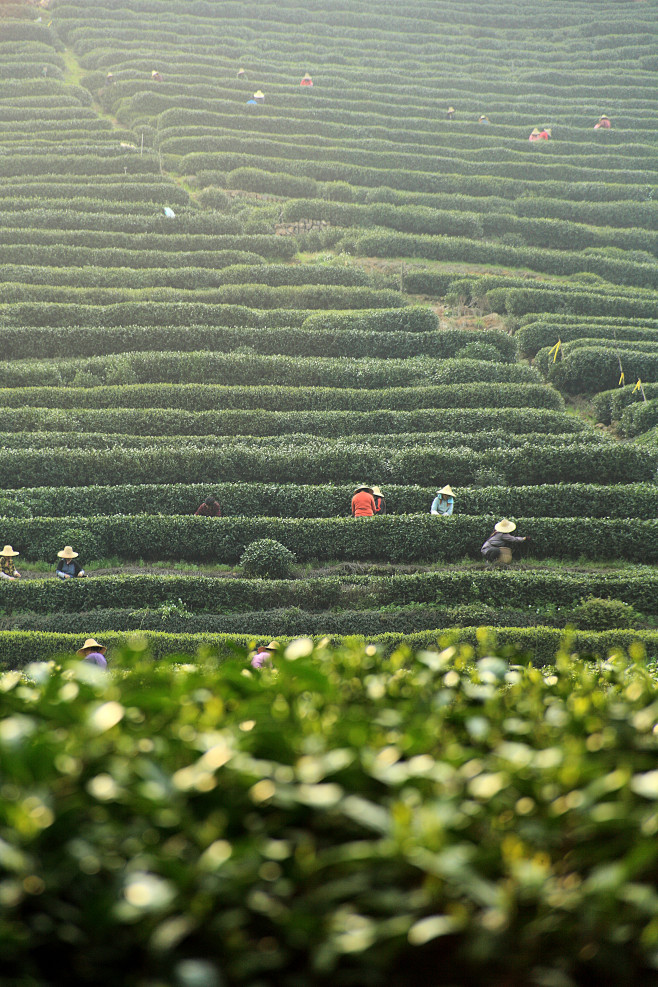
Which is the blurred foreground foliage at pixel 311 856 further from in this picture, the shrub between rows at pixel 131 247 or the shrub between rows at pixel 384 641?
the shrub between rows at pixel 131 247

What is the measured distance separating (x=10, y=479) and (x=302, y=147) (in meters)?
30.0

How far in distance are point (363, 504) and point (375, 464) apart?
2632 millimetres

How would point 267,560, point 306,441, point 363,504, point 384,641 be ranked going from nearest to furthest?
point 384,641
point 267,560
point 363,504
point 306,441

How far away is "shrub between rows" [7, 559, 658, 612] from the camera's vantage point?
14852 millimetres

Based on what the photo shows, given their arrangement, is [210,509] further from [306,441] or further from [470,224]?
[470,224]

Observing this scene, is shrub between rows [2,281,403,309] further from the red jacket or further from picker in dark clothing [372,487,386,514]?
the red jacket

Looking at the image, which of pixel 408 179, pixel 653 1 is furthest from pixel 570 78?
pixel 408 179

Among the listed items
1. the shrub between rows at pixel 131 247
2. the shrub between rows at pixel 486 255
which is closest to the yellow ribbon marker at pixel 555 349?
the shrub between rows at pixel 486 255

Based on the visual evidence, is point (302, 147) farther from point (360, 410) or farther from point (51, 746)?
point (51, 746)

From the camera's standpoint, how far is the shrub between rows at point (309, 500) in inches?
707

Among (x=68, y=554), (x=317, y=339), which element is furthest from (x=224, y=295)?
(x=68, y=554)

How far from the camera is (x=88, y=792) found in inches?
88.9

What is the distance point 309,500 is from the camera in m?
18.3

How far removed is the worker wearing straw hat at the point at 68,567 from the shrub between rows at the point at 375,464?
4.19m
